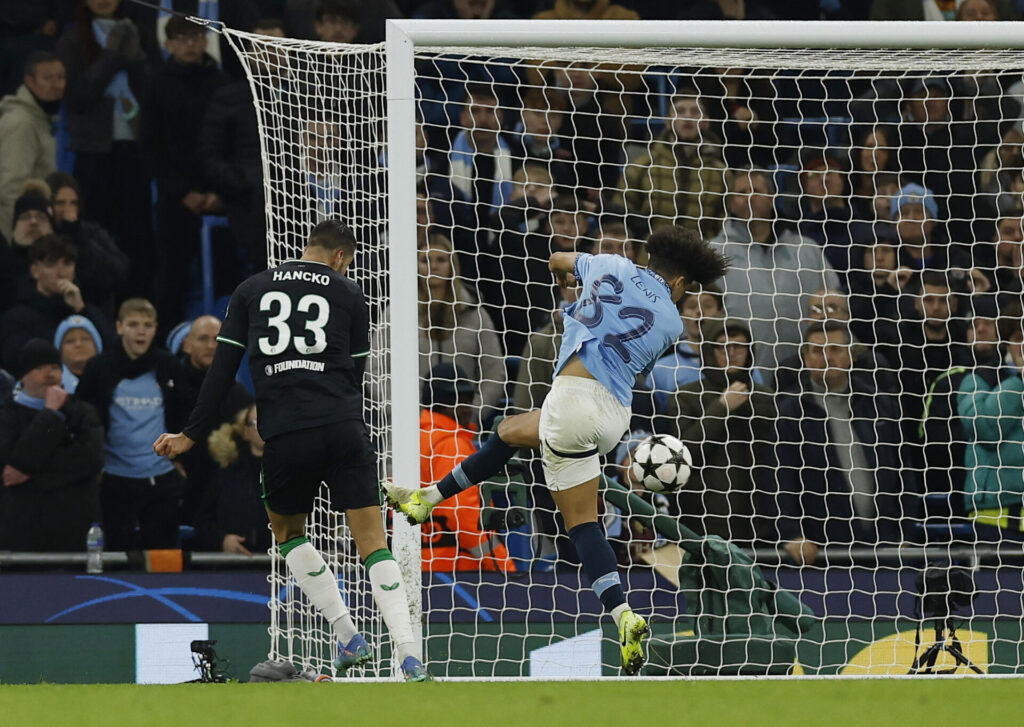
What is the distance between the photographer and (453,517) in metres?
8.34

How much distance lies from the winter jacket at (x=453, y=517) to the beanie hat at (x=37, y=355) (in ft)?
7.33

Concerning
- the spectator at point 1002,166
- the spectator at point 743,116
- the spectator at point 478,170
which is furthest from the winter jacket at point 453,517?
the spectator at point 1002,166

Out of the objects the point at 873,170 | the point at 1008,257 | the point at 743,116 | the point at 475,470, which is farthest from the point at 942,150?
the point at 475,470

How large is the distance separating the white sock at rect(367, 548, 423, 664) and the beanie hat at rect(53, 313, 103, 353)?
365 centimetres

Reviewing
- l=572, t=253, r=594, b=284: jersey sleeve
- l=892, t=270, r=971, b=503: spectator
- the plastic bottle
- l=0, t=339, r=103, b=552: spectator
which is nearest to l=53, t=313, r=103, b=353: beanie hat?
l=0, t=339, r=103, b=552: spectator

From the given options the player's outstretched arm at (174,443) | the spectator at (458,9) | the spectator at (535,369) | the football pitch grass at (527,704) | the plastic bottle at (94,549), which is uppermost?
the spectator at (458,9)

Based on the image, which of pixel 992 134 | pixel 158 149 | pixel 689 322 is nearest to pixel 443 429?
pixel 689 322

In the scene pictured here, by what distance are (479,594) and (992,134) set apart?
4.44 m

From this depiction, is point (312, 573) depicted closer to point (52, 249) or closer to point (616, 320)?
point (616, 320)

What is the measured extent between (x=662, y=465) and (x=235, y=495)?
318 cm

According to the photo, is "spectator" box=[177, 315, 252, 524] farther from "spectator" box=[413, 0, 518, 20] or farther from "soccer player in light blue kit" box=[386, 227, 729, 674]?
"soccer player in light blue kit" box=[386, 227, 729, 674]

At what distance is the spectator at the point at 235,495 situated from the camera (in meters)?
8.77

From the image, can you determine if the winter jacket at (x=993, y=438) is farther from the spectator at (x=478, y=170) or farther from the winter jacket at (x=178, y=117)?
the winter jacket at (x=178, y=117)

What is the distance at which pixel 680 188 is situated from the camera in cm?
915
